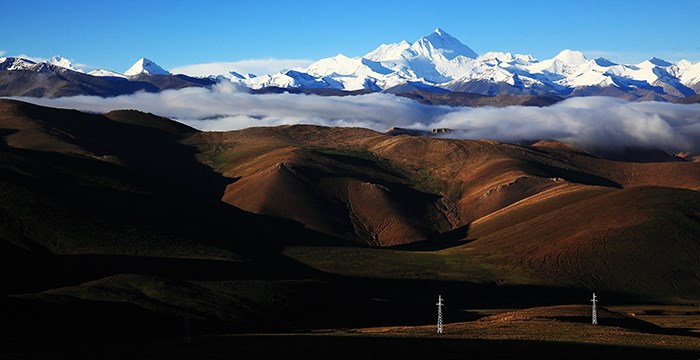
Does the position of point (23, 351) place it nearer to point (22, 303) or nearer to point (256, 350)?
point (256, 350)

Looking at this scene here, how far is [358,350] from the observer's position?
92188 millimetres

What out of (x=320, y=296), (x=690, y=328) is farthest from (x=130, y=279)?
(x=690, y=328)

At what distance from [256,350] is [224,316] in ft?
201

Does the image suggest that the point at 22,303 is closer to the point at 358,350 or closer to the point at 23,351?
the point at 23,351

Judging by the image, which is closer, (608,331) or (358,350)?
(358,350)

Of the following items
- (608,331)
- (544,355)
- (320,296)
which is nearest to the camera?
(544,355)

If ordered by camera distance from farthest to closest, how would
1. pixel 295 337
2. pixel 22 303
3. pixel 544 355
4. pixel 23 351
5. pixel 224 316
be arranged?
1. pixel 224 316
2. pixel 22 303
3. pixel 295 337
4. pixel 23 351
5. pixel 544 355

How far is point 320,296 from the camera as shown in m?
179

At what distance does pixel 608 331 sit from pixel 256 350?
148 feet

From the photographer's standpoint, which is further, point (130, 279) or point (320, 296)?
point (320, 296)

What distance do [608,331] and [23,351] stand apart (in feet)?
211

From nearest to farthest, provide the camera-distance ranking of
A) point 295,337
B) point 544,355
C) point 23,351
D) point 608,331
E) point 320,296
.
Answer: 1. point 544,355
2. point 23,351
3. point 295,337
4. point 608,331
5. point 320,296

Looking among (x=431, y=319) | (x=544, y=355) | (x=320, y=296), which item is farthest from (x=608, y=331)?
(x=320, y=296)

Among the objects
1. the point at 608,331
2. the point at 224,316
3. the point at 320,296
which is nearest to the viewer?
the point at 608,331
